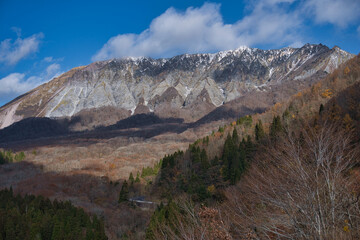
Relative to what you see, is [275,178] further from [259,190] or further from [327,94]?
[327,94]

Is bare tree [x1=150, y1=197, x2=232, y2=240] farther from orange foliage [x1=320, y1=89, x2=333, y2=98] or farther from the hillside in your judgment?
orange foliage [x1=320, y1=89, x2=333, y2=98]

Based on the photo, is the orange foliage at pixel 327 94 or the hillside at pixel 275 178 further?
the orange foliage at pixel 327 94

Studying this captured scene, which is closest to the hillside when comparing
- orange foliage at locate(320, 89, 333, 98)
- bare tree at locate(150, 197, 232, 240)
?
bare tree at locate(150, 197, 232, 240)

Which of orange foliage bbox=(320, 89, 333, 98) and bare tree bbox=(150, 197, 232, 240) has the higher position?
orange foliage bbox=(320, 89, 333, 98)

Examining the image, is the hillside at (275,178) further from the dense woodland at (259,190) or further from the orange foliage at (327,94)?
the orange foliage at (327,94)

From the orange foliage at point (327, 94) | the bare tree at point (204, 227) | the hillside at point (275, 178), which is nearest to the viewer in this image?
the hillside at point (275, 178)

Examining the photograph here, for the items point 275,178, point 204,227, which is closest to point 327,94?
point 275,178

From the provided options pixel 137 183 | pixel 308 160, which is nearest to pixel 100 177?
pixel 137 183

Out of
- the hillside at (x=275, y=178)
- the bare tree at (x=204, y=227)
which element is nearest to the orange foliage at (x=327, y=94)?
the hillside at (x=275, y=178)

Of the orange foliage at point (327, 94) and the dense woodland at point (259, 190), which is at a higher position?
the orange foliage at point (327, 94)

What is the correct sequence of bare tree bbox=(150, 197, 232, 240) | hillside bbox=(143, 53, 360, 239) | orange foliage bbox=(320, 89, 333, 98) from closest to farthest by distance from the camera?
hillside bbox=(143, 53, 360, 239) < bare tree bbox=(150, 197, 232, 240) < orange foliage bbox=(320, 89, 333, 98)

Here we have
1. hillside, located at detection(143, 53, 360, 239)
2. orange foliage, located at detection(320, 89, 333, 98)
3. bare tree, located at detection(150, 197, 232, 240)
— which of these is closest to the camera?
hillside, located at detection(143, 53, 360, 239)

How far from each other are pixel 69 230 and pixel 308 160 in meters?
36.3

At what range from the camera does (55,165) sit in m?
119
